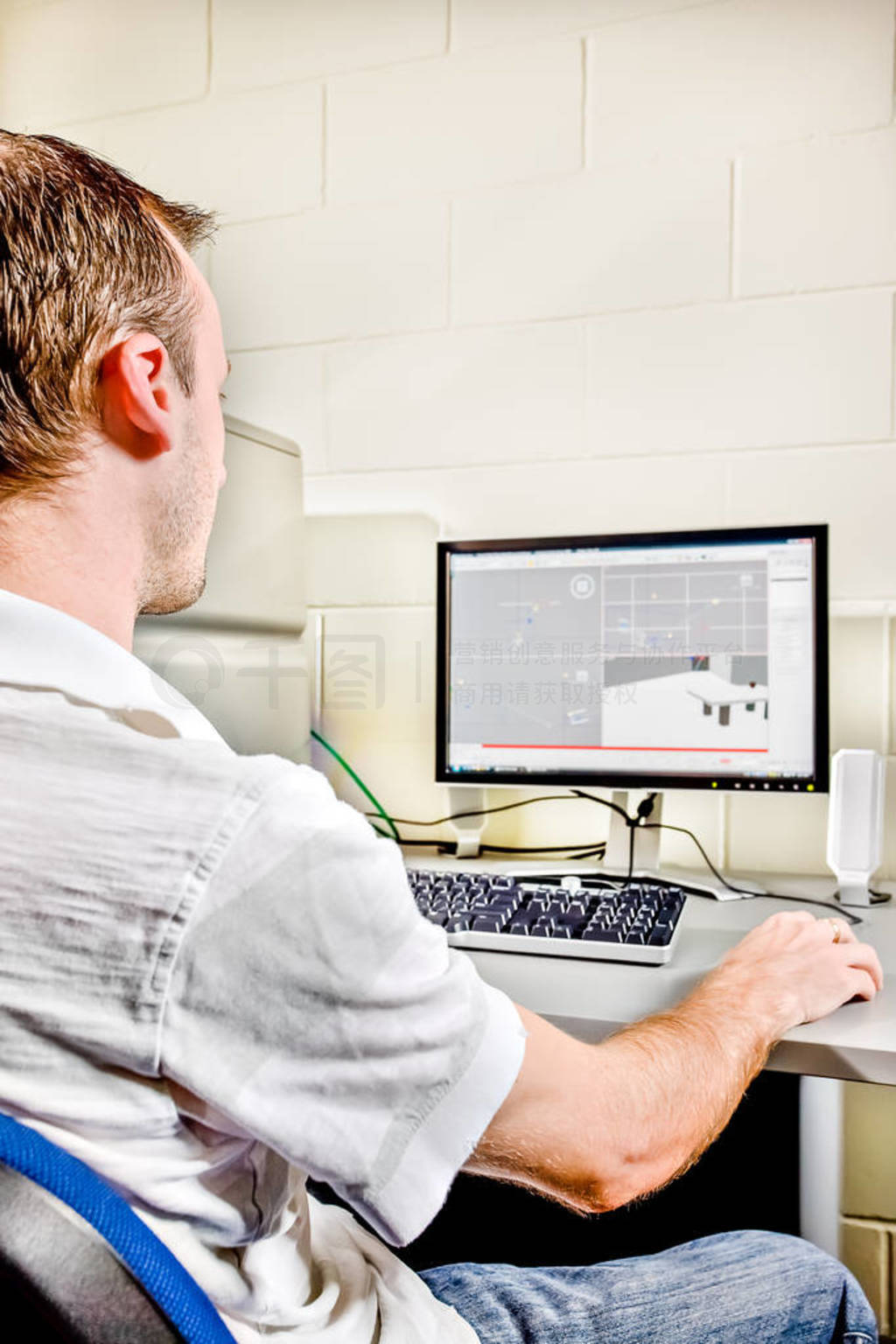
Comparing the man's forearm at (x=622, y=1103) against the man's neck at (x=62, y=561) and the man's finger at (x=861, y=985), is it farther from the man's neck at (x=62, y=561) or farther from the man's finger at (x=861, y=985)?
the man's neck at (x=62, y=561)

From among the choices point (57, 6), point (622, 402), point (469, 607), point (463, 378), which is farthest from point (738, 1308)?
point (57, 6)

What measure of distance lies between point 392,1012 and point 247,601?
3.47 ft

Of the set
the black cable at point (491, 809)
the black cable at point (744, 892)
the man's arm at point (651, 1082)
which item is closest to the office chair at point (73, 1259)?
the man's arm at point (651, 1082)

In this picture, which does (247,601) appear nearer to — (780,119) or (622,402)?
(622,402)

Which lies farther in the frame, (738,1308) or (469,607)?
(469,607)

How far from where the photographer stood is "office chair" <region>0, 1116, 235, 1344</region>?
38cm

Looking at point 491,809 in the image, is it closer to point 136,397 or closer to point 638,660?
point 638,660

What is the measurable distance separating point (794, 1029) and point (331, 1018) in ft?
1.56

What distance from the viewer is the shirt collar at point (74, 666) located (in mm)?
562

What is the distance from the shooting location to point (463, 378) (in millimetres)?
1668

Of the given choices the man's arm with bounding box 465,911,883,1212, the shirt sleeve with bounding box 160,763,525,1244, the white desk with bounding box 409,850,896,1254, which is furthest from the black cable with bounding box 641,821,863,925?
the shirt sleeve with bounding box 160,763,525,1244

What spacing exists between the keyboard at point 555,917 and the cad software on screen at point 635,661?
11.4 inches

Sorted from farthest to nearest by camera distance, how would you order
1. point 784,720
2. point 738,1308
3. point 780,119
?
point 780,119, point 784,720, point 738,1308

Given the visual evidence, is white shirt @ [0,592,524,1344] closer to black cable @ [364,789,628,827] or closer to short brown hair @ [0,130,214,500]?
short brown hair @ [0,130,214,500]
